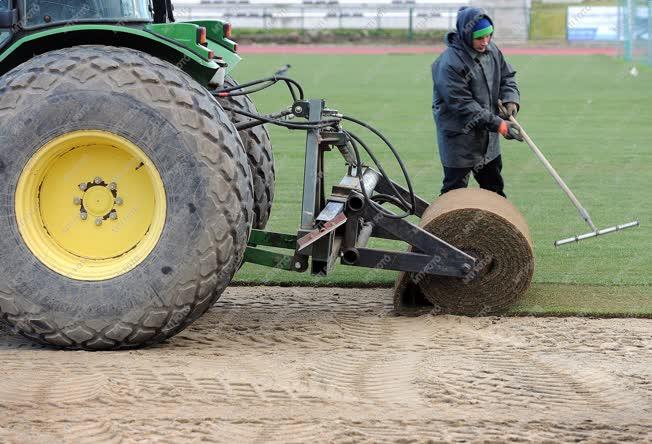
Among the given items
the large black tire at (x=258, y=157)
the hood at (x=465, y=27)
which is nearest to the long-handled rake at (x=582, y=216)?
the hood at (x=465, y=27)

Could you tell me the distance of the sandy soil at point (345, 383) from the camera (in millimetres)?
4766

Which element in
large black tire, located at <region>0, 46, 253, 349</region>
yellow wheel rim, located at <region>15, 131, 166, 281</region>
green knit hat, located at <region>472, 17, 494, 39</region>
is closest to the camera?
large black tire, located at <region>0, 46, 253, 349</region>

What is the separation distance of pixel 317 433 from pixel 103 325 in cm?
166

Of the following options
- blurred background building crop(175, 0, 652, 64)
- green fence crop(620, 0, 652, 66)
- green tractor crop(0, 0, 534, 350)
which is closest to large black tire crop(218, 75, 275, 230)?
green tractor crop(0, 0, 534, 350)

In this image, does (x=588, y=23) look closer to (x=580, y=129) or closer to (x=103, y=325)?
(x=580, y=129)

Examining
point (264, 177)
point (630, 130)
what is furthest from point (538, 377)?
point (630, 130)

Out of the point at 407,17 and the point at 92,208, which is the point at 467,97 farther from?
the point at 407,17

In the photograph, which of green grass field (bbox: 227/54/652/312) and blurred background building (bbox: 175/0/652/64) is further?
blurred background building (bbox: 175/0/652/64)

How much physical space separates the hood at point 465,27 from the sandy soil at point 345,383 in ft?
7.23

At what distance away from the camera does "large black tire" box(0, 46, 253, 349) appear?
590 cm

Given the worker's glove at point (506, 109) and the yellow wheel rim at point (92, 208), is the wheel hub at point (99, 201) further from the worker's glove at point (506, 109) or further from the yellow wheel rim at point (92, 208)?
the worker's glove at point (506, 109)

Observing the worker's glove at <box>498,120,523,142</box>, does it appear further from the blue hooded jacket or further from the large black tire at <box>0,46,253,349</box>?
the large black tire at <box>0,46,253,349</box>

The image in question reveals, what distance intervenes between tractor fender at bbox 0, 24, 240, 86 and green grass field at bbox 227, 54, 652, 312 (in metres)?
2.20

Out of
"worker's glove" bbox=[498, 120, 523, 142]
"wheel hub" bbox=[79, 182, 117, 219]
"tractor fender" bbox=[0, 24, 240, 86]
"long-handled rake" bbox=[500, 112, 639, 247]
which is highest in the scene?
"tractor fender" bbox=[0, 24, 240, 86]
